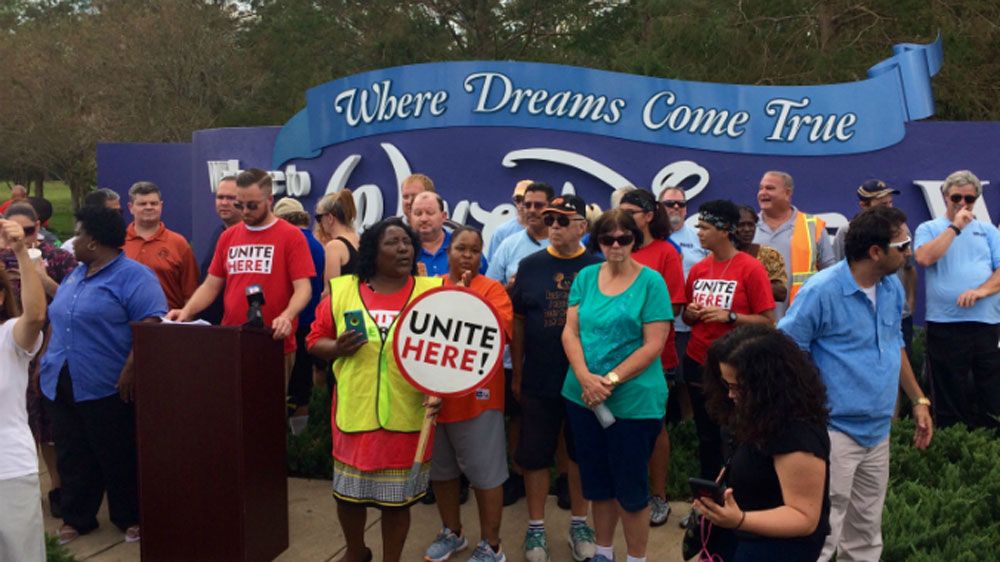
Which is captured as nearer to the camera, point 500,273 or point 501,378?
point 501,378

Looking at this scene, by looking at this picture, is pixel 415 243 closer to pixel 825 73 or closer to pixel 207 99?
pixel 825 73

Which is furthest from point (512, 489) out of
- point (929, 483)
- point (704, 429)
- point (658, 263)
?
point (929, 483)

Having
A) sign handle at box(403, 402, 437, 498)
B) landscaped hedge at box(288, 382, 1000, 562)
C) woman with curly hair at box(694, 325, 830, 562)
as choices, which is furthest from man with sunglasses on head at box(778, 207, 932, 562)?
sign handle at box(403, 402, 437, 498)

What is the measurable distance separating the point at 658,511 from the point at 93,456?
3131 millimetres

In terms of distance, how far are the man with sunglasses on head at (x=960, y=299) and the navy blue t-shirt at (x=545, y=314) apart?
9.33ft

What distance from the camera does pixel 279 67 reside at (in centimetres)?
2755

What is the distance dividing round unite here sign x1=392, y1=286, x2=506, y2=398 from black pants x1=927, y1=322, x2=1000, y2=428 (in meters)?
3.66

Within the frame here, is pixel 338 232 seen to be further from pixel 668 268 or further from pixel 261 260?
pixel 668 268

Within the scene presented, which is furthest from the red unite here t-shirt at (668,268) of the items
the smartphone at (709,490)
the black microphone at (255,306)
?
the smartphone at (709,490)

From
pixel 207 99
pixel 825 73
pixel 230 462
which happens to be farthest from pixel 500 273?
pixel 207 99

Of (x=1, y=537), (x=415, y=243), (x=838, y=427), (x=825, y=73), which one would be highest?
(x=825, y=73)

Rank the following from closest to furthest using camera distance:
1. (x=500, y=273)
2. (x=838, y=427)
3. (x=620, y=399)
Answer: (x=838, y=427) < (x=620, y=399) < (x=500, y=273)

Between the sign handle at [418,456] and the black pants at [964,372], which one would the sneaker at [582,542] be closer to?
the sign handle at [418,456]

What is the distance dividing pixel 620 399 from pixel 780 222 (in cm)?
262
